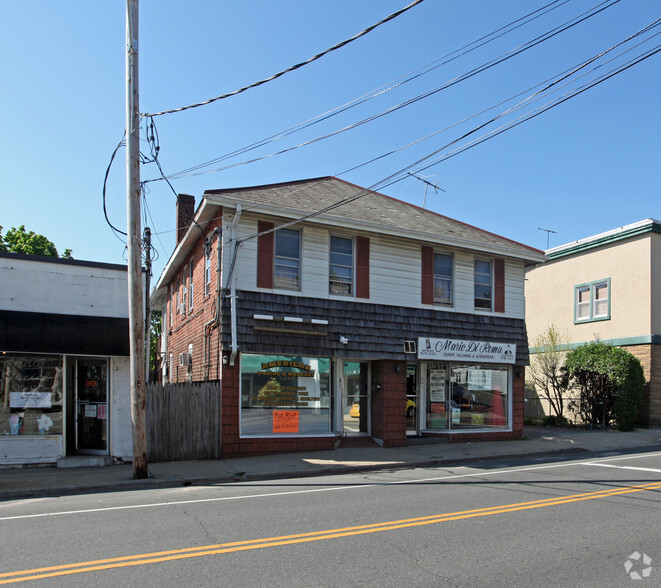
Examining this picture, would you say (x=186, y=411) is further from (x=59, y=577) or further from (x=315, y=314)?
(x=59, y=577)

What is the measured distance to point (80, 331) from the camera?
1273 centimetres

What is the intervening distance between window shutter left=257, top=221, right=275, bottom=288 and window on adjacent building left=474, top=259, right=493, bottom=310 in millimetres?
6494

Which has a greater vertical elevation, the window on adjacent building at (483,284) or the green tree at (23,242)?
the green tree at (23,242)

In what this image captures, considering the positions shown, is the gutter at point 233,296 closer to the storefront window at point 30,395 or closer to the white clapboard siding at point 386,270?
the white clapboard siding at point 386,270

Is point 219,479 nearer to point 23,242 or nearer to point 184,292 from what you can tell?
point 184,292

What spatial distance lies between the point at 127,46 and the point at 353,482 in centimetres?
918

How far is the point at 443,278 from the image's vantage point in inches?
664

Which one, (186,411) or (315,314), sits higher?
(315,314)

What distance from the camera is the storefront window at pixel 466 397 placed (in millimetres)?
16781

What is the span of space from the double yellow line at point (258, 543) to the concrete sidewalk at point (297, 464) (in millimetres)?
4690

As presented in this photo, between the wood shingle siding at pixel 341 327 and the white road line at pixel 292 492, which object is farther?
the wood shingle siding at pixel 341 327

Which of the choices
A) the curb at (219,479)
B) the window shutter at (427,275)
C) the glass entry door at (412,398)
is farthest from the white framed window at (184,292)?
the curb at (219,479)

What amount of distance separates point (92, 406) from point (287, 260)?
5606 millimetres

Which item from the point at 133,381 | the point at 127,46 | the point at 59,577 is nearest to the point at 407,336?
the point at 133,381
